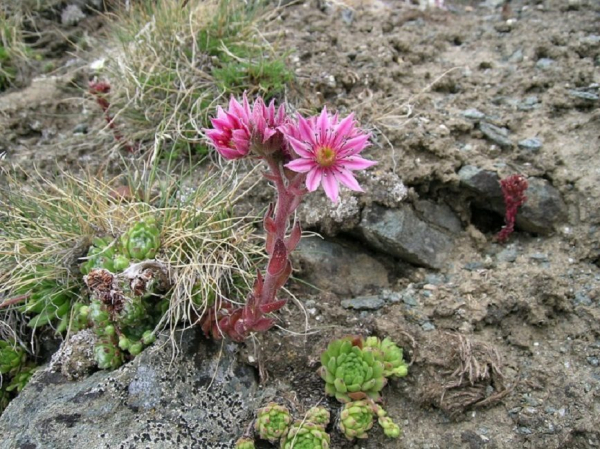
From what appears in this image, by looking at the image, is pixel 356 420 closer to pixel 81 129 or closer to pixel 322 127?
pixel 322 127

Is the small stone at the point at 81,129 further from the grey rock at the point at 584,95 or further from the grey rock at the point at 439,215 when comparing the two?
the grey rock at the point at 584,95

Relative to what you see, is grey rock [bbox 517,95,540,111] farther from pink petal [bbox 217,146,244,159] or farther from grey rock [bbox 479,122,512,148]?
pink petal [bbox 217,146,244,159]

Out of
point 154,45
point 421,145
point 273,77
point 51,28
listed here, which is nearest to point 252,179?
point 273,77

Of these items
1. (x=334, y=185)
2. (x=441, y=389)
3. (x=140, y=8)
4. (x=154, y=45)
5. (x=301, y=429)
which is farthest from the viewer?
(x=140, y=8)

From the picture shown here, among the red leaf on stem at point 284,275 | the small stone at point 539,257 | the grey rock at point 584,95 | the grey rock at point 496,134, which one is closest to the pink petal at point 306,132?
the red leaf on stem at point 284,275

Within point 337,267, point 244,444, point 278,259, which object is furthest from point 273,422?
point 337,267

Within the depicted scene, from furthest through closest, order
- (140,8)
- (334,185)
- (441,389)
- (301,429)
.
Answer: (140,8) < (441,389) < (301,429) < (334,185)

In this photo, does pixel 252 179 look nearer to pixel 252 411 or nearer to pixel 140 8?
pixel 252 411
